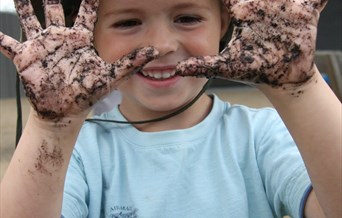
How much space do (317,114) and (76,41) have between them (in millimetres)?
402

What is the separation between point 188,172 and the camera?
1175mm

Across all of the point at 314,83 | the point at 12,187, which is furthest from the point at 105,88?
the point at 314,83

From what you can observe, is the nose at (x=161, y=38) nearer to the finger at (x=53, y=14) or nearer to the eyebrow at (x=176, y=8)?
the eyebrow at (x=176, y=8)

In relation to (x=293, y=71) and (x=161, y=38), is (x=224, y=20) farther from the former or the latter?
(x=293, y=71)

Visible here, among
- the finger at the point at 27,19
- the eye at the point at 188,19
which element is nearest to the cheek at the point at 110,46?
the eye at the point at 188,19

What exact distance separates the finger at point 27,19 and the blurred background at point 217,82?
0.78ft

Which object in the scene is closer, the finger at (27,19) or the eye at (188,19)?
the finger at (27,19)

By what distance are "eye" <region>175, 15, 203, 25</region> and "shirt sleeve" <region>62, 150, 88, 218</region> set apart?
0.36m

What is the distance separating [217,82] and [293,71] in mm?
5445

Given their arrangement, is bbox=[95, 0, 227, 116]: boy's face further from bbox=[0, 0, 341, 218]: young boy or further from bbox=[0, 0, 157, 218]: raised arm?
bbox=[0, 0, 157, 218]: raised arm

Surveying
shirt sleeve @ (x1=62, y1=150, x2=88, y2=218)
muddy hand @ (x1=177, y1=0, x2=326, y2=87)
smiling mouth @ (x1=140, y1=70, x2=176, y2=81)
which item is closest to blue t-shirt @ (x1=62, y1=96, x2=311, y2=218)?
shirt sleeve @ (x1=62, y1=150, x2=88, y2=218)

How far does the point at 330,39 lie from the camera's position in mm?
6340

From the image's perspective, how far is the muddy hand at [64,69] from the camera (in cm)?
88

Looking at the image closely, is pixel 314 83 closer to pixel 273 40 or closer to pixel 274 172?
pixel 273 40
